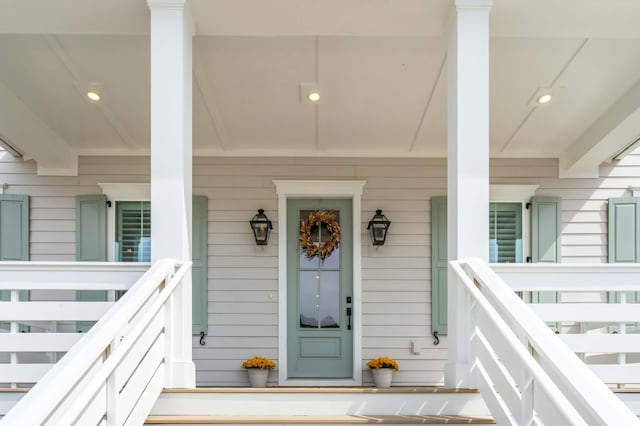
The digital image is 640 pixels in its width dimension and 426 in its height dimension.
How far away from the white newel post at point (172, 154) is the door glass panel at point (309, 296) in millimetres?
2524

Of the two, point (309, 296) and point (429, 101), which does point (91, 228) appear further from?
point (429, 101)

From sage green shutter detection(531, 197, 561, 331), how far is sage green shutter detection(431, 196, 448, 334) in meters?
0.94

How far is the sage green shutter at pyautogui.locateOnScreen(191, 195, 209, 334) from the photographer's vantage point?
512cm

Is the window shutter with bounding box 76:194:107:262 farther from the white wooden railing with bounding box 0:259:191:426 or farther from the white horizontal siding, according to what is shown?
the white wooden railing with bounding box 0:259:191:426

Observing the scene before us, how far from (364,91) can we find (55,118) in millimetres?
2885

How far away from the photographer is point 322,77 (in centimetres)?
406

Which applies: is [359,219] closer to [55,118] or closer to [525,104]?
[525,104]

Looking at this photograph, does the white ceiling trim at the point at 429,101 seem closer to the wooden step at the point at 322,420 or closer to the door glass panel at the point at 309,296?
the door glass panel at the point at 309,296

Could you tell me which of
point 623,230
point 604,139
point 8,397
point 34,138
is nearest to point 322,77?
point 604,139

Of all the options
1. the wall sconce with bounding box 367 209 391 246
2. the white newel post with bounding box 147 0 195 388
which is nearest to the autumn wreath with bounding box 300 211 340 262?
the wall sconce with bounding box 367 209 391 246

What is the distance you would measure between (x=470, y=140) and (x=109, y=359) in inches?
84.6

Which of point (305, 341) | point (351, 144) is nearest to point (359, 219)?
point (351, 144)

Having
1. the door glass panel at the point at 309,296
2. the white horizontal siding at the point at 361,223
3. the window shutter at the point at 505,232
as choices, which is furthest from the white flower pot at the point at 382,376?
the window shutter at the point at 505,232

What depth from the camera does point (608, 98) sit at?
4285 mm
